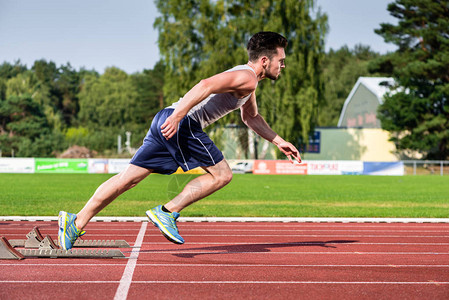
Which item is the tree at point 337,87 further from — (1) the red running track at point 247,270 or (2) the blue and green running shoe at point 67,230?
(2) the blue and green running shoe at point 67,230

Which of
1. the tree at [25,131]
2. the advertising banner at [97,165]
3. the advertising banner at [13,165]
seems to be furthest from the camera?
the tree at [25,131]

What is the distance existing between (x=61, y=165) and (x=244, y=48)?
48.2 feet

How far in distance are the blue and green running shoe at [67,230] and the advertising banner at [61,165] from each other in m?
36.3

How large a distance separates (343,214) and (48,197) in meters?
9.54

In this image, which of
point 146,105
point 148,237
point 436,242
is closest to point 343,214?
point 436,242

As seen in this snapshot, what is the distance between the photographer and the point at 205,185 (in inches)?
220

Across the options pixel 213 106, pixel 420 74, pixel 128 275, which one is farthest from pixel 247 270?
pixel 420 74

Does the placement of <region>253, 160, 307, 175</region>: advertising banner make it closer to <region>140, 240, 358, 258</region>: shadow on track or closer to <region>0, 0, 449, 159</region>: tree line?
<region>0, 0, 449, 159</region>: tree line

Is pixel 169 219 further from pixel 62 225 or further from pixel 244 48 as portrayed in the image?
pixel 244 48

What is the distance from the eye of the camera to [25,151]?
64062mm

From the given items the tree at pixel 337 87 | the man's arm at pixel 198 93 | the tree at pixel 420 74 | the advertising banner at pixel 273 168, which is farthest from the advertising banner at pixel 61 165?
the tree at pixel 337 87

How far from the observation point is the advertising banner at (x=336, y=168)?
41500 millimetres

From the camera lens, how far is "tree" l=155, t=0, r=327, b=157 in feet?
130

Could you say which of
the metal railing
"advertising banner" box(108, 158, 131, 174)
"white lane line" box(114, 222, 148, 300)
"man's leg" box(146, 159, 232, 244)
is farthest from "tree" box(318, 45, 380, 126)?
"man's leg" box(146, 159, 232, 244)
